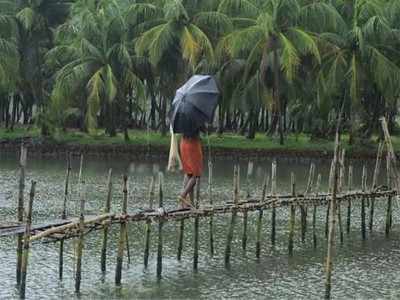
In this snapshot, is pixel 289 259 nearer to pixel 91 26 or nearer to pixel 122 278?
pixel 122 278

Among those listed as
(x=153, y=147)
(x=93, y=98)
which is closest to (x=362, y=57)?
(x=153, y=147)

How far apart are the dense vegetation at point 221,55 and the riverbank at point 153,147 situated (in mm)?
1033

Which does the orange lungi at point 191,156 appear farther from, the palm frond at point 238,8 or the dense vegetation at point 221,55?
the palm frond at point 238,8

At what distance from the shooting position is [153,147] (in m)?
35.6

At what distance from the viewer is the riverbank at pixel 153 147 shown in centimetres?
3488

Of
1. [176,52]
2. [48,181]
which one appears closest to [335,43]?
[176,52]

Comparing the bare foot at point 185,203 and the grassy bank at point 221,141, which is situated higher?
the grassy bank at point 221,141

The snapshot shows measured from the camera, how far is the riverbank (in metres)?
34.9

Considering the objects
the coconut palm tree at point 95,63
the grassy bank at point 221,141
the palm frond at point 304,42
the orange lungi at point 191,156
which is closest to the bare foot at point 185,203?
the orange lungi at point 191,156

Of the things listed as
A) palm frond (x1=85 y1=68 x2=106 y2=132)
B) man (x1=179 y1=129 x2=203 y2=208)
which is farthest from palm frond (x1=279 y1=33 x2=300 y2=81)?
man (x1=179 y1=129 x2=203 y2=208)

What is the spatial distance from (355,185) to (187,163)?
515 inches

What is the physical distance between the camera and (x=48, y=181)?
2584 centimetres

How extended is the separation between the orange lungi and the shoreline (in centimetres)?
1977

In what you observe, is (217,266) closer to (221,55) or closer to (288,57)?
(288,57)
